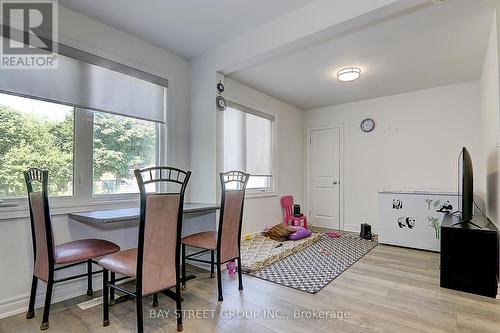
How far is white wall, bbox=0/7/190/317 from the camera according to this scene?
2012 mm

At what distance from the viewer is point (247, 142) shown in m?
4.29

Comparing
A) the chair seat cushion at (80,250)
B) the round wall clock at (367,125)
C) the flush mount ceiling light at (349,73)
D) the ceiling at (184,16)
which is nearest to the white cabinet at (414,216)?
the round wall clock at (367,125)

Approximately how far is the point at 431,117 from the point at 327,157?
1.85 metres

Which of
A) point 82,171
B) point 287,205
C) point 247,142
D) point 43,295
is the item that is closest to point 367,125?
point 287,205

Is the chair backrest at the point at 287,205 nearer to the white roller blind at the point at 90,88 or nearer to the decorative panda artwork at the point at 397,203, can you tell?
the decorative panda artwork at the point at 397,203

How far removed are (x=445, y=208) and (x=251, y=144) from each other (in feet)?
9.51

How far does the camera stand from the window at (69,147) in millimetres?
2064

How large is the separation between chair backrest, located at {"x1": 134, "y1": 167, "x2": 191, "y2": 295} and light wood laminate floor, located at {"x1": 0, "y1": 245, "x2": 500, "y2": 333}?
0.38 m

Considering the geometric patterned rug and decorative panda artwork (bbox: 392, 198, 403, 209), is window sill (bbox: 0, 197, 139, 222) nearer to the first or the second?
the geometric patterned rug

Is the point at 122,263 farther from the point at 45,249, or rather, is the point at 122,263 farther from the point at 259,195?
the point at 259,195

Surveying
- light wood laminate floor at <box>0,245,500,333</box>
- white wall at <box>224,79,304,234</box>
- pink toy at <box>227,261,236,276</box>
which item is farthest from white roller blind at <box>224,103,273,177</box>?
light wood laminate floor at <box>0,245,500,333</box>

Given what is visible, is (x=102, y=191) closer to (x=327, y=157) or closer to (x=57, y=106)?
(x=57, y=106)

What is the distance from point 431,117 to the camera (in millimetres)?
4270

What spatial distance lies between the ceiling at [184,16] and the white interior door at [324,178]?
10.4ft
